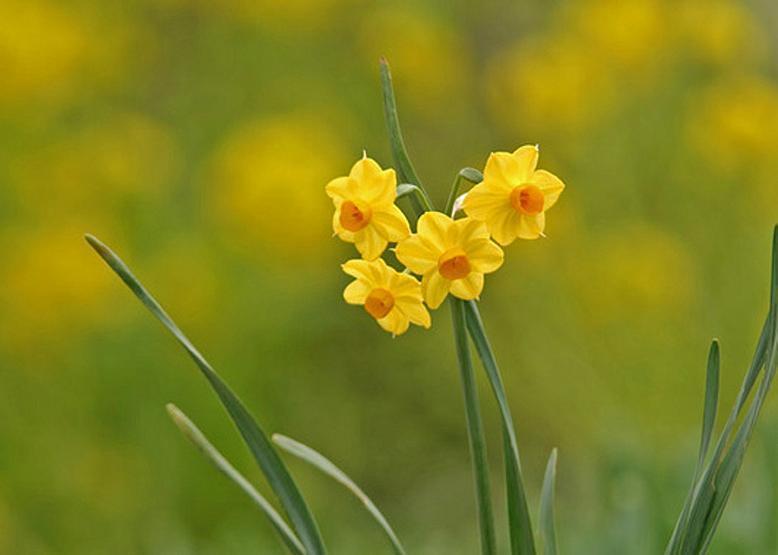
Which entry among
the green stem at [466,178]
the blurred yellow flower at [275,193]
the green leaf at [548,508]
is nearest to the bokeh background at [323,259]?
the blurred yellow flower at [275,193]

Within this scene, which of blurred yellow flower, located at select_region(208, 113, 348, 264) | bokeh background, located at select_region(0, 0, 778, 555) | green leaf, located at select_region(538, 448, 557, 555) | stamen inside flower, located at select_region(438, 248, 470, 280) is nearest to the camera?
stamen inside flower, located at select_region(438, 248, 470, 280)

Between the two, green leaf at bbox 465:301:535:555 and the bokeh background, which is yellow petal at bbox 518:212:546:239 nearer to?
green leaf at bbox 465:301:535:555

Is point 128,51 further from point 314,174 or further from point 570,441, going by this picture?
point 570,441

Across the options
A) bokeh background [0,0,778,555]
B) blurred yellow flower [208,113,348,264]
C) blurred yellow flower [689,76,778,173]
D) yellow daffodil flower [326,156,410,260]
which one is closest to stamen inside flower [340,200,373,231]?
yellow daffodil flower [326,156,410,260]

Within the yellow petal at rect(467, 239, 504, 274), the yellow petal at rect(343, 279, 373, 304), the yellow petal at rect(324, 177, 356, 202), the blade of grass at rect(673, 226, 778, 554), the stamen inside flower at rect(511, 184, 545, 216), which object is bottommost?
the blade of grass at rect(673, 226, 778, 554)

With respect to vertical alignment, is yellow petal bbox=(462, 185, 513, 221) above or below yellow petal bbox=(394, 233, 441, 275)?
above

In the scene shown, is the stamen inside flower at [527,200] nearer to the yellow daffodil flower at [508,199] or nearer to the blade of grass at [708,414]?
the yellow daffodil flower at [508,199]

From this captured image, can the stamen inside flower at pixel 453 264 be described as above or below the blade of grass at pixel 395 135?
below
